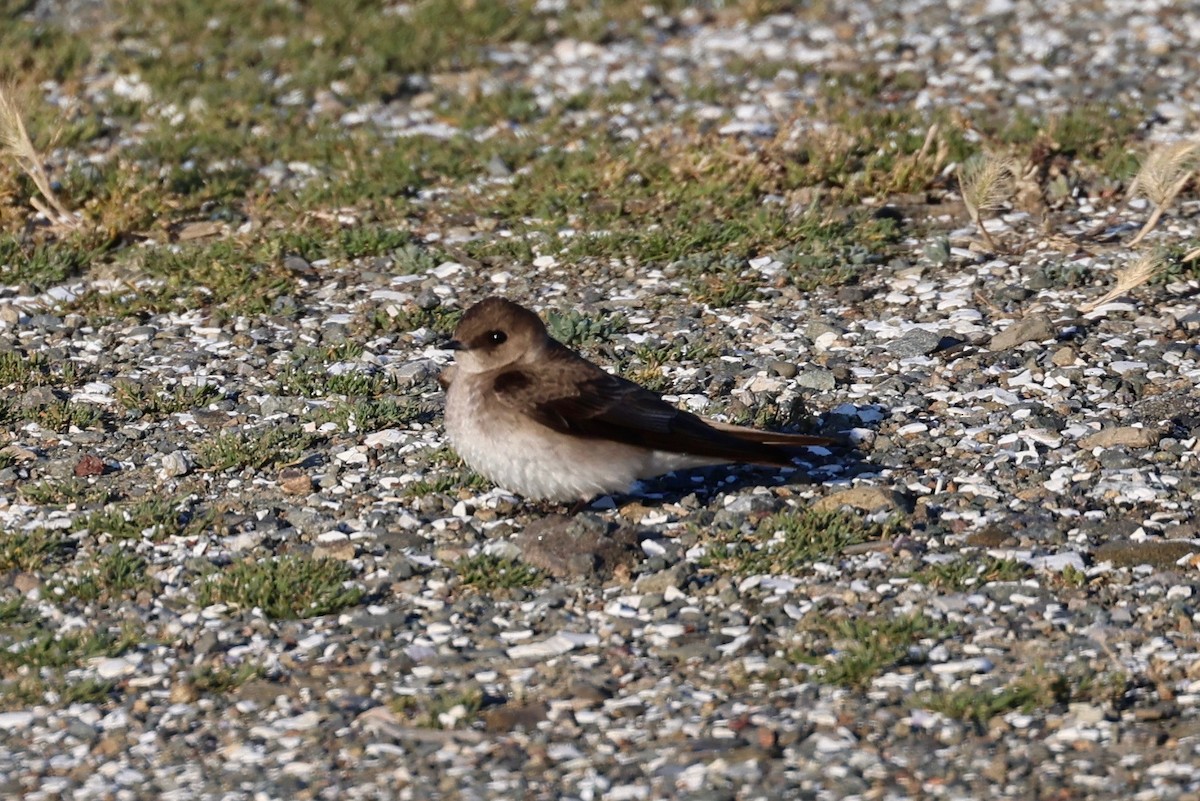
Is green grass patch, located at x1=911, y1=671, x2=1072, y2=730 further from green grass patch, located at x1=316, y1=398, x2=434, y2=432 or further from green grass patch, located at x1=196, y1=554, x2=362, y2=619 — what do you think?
green grass patch, located at x1=316, y1=398, x2=434, y2=432

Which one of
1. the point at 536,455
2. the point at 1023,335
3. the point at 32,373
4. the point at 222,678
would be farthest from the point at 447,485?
the point at 1023,335

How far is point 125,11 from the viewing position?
14469 mm

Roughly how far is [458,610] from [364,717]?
2.85 ft

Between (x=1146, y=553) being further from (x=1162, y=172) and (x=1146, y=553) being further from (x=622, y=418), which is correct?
(x=1162, y=172)

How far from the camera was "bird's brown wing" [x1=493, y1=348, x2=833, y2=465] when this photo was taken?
7242 mm

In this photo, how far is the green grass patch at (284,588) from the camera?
6.63 meters

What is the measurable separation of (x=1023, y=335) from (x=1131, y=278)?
0.62m

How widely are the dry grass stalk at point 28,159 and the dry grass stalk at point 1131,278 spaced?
618 cm

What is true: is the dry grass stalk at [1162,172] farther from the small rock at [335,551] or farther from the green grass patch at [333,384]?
the small rock at [335,551]

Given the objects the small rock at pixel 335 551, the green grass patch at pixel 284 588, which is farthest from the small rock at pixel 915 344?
the green grass patch at pixel 284 588

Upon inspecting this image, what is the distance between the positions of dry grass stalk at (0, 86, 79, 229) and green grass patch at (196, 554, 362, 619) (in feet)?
14.7

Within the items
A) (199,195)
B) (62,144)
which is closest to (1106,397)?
(199,195)

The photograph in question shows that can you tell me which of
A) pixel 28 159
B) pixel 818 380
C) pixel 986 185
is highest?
pixel 28 159

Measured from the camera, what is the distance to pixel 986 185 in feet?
31.2
